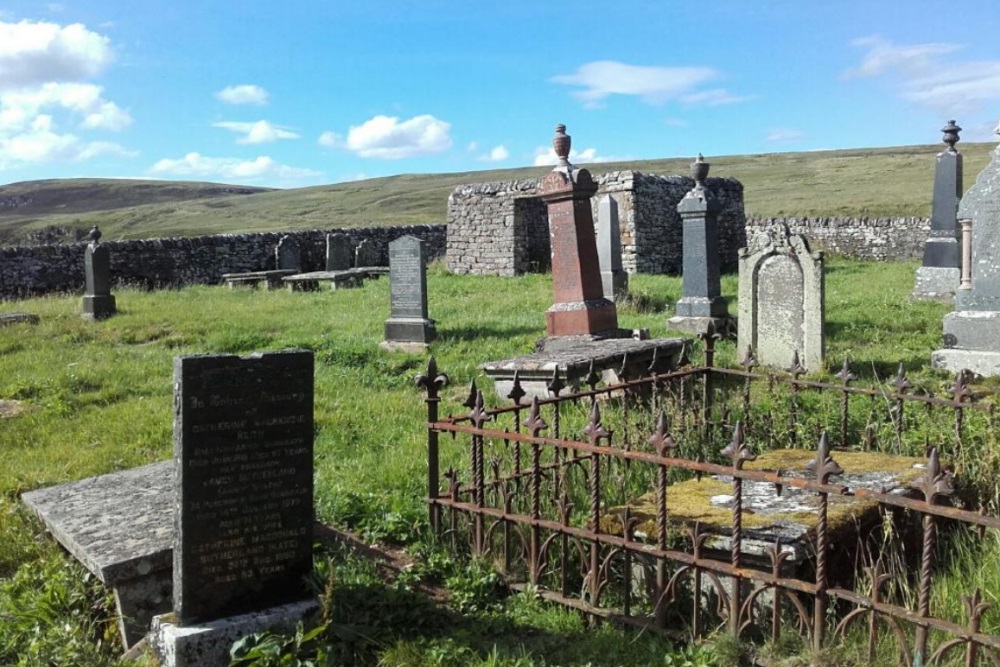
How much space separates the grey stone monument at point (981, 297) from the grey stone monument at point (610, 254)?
A: 7.03m

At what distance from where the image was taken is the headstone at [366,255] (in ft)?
79.4

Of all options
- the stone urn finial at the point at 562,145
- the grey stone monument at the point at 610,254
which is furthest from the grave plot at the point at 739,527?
the grey stone monument at the point at 610,254

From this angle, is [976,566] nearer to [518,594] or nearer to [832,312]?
[518,594]

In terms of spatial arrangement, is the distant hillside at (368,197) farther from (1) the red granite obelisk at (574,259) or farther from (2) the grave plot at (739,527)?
(2) the grave plot at (739,527)

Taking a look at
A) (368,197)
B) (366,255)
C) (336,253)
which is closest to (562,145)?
(336,253)

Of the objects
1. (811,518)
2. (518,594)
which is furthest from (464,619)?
(811,518)

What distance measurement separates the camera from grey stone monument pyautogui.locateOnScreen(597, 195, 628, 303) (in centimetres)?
1546

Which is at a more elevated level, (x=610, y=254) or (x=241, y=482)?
(x=610, y=254)

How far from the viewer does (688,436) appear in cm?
636

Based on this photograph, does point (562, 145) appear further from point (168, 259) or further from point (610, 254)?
point (168, 259)

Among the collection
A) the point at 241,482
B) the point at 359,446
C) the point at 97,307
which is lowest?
the point at 359,446

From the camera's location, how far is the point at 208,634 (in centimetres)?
371

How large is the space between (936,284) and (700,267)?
17.3ft

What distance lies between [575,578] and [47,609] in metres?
2.68
